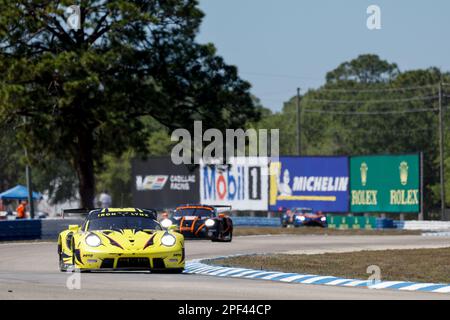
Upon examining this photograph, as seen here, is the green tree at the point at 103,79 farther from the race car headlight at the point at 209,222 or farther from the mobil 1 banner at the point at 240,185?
the mobil 1 banner at the point at 240,185

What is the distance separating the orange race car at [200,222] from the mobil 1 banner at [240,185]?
32.4m

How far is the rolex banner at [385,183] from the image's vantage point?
6197 centimetres

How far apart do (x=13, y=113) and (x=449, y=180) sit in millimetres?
61262

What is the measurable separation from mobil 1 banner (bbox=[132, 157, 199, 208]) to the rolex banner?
11.5 meters

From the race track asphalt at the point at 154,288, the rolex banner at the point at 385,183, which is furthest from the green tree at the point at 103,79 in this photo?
the race track asphalt at the point at 154,288

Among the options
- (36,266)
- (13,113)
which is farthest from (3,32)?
(36,266)

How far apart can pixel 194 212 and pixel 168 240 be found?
50.3 ft

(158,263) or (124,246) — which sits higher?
(124,246)

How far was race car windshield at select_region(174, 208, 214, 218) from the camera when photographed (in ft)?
114

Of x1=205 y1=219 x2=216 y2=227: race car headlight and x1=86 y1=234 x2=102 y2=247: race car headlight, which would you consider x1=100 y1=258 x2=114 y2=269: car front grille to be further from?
x1=205 y1=219 x2=216 y2=227: race car headlight

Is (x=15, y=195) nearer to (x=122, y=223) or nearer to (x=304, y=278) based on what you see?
(x=122, y=223)

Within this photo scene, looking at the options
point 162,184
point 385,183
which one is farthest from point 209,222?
point 162,184

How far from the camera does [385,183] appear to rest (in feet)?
207
